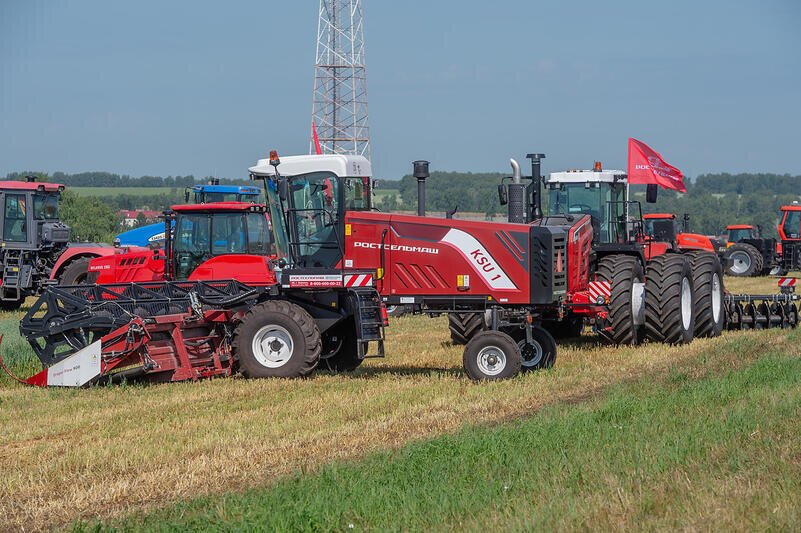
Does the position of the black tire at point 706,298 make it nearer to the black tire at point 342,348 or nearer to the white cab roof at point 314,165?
the black tire at point 342,348

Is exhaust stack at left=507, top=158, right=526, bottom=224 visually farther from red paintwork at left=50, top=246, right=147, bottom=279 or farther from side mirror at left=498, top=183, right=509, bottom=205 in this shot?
red paintwork at left=50, top=246, right=147, bottom=279

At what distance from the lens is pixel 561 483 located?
622 centimetres

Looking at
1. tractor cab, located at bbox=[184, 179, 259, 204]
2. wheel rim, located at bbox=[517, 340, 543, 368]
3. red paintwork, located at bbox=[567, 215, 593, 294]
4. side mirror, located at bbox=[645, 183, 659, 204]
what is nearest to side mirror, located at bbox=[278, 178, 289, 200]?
wheel rim, located at bbox=[517, 340, 543, 368]

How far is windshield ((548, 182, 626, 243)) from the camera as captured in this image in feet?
53.7

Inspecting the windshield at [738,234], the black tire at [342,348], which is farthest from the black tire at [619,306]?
the windshield at [738,234]

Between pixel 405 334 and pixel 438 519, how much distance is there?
1217 cm

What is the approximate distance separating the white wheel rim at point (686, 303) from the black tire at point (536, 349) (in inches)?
152

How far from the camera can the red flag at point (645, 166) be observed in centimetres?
1738

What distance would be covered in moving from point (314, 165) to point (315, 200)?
1.39 feet

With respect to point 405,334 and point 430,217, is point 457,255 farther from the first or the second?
point 405,334

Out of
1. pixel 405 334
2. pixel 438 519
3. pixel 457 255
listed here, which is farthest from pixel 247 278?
pixel 438 519

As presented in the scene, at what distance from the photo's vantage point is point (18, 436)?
29.0 feet

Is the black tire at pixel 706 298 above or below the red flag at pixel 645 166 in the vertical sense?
below

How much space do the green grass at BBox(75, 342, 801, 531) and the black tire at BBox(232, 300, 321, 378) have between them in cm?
387
